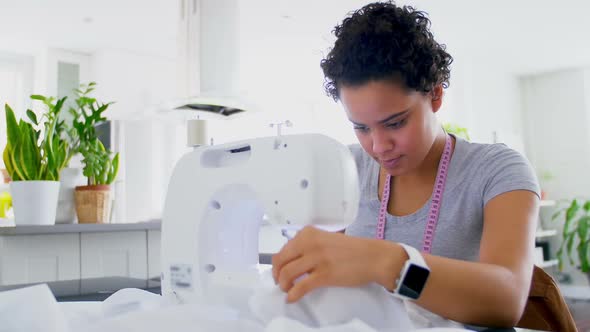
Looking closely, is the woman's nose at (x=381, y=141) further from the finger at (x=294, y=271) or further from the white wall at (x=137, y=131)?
the white wall at (x=137, y=131)

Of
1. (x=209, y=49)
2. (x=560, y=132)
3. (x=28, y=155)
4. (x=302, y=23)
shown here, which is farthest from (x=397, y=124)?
(x=560, y=132)

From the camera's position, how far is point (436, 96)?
110 cm

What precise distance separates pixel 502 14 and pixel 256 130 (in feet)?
9.45

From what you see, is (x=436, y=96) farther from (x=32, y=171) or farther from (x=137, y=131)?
(x=137, y=131)

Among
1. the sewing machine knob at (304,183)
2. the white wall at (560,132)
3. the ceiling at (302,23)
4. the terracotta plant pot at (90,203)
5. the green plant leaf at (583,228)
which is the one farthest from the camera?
the white wall at (560,132)

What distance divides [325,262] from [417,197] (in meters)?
0.52

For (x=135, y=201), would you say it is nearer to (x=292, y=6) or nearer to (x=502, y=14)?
(x=292, y=6)

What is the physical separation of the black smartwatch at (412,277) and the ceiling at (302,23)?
3888 mm

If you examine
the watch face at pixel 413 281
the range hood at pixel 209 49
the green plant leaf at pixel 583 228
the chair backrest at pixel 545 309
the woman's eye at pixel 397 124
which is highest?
the range hood at pixel 209 49

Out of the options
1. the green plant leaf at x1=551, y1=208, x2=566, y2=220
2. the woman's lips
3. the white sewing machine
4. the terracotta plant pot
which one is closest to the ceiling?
the green plant leaf at x1=551, y1=208, x2=566, y2=220

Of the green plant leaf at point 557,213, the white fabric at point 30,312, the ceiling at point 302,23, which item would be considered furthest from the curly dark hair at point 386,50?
the green plant leaf at point 557,213

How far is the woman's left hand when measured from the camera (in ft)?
2.23

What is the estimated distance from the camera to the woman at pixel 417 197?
2.36 feet

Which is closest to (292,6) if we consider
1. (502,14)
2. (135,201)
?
(502,14)
